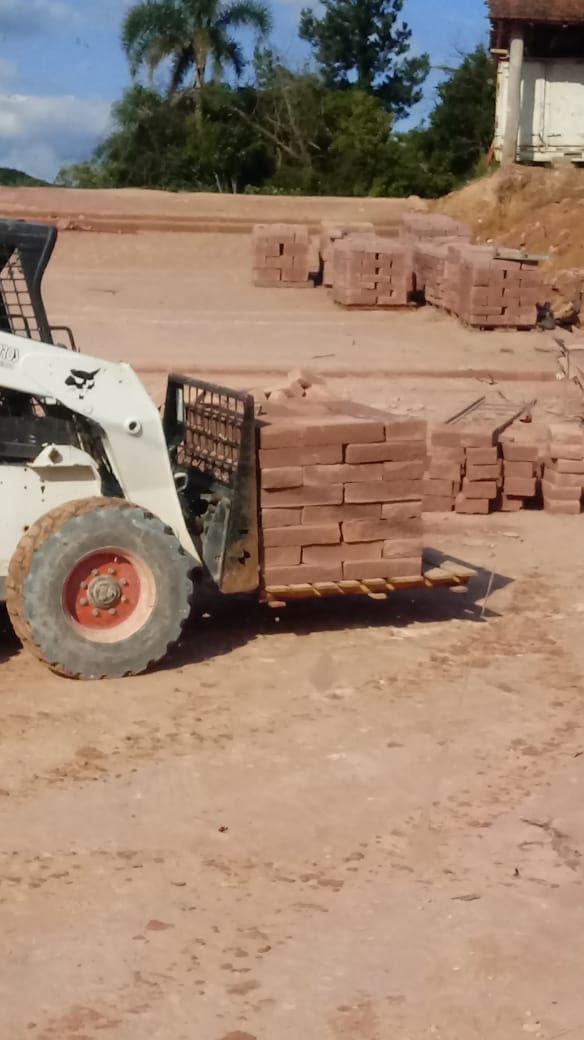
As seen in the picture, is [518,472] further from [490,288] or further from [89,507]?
[490,288]

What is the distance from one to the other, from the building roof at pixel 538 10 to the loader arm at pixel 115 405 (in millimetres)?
28642

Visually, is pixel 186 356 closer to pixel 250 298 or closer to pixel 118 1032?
pixel 250 298

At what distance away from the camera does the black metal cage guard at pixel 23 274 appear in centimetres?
741

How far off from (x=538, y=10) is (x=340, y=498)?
2866 cm

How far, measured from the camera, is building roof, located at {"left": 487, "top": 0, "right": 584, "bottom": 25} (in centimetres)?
3353

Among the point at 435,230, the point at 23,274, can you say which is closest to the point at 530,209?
the point at 435,230

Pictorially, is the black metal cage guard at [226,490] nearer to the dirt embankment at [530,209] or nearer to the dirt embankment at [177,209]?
the dirt embankment at [530,209]

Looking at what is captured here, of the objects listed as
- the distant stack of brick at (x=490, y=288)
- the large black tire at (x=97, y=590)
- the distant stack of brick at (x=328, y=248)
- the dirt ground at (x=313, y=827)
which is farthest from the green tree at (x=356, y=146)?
the large black tire at (x=97, y=590)

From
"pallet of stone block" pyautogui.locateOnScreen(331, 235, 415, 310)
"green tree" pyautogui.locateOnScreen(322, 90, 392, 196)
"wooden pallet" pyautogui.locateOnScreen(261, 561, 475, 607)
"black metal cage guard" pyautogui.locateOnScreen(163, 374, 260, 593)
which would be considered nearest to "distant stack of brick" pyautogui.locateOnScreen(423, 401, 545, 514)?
"wooden pallet" pyautogui.locateOnScreen(261, 561, 475, 607)

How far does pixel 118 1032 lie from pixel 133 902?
828mm

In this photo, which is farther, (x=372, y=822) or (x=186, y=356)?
(x=186, y=356)

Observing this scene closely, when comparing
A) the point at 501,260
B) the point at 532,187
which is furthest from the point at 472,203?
the point at 501,260

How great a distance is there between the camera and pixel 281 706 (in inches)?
285

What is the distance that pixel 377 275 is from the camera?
915 inches
